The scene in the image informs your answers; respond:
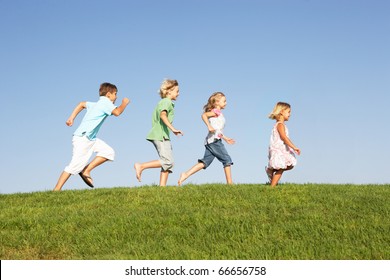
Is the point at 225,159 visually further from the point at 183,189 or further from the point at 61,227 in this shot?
the point at 61,227

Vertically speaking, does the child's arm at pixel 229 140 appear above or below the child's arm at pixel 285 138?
above

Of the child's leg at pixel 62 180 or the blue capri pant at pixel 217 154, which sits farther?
the blue capri pant at pixel 217 154

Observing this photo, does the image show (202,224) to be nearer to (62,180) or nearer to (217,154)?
(217,154)

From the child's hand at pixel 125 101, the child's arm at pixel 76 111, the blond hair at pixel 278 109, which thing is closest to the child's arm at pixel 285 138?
the blond hair at pixel 278 109

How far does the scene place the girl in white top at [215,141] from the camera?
1338cm

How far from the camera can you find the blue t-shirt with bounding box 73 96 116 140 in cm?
1273

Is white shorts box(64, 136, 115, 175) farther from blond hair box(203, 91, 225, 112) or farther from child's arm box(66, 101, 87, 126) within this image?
blond hair box(203, 91, 225, 112)

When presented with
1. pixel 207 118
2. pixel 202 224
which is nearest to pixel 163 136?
pixel 207 118

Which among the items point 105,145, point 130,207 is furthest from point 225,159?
point 130,207

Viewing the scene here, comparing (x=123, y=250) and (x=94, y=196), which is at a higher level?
(x=94, y=196)

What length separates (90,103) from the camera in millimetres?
12984

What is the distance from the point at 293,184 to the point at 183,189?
264cm

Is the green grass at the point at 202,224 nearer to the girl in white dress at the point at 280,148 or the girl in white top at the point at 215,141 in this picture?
the girl in white dress at the point at 280,148

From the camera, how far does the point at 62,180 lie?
12719mm
